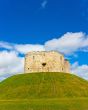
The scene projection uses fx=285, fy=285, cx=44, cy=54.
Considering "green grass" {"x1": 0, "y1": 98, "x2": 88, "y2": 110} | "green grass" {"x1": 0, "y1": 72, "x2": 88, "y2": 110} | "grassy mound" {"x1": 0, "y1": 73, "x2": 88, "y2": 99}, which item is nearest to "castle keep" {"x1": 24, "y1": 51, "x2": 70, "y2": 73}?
"green grass" {"x1": 0, "y1": 72, "x2": 88, "y2": 110}

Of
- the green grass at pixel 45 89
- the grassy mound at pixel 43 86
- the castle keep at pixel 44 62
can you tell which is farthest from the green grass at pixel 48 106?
the castle keep at pixel 44 62

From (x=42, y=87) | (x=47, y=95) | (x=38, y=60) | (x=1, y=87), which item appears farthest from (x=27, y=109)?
(x=38, y=60)

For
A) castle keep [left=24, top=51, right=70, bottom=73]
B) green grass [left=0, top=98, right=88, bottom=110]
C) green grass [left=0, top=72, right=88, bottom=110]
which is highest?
castle keep [left=24, top=51, right=70, bottom=73]

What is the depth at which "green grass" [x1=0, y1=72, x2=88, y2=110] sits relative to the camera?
190ft

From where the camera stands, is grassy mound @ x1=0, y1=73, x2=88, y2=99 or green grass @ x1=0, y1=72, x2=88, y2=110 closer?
green grass @ x1=0, y1=72, x2=88, y2=110

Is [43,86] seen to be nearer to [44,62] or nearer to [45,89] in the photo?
[45,89]

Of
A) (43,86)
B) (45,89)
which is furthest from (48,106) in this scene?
(43,86)

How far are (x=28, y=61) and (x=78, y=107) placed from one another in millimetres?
39314

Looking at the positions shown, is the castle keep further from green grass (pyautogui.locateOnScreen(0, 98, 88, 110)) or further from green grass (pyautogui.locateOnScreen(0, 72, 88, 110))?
green grass (pyautogui.locateOnScreen(0, 98, 88, 110))

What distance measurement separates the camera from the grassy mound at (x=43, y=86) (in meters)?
66.4

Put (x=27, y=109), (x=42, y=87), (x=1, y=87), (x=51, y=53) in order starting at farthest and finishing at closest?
1. (x=51, y=53)
2. (x=1, y=87)
3. (x=42, y=87)
4. (x=27, y=109)

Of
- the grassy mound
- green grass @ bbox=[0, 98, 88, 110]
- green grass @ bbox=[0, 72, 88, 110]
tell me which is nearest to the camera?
green grass @ bbox=[0, 98, 88, 110]

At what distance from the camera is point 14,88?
72.4 metres

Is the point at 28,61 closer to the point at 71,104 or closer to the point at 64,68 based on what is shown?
the point at 64,68
